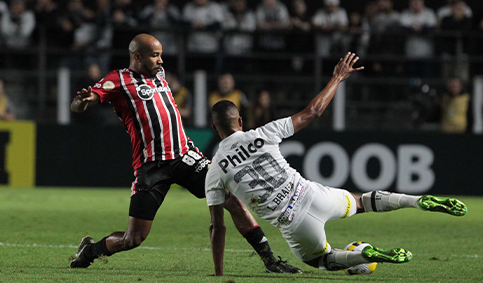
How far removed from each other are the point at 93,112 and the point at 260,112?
3378mm

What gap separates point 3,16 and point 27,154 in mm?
2921

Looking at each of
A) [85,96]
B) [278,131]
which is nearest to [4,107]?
[85,96]

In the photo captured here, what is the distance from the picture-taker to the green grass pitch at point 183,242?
5.95 metres

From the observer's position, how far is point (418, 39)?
47.6ft

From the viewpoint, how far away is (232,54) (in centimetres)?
1435

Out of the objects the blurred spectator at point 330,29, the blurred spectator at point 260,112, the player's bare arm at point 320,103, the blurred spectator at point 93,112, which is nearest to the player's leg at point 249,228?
the player's bare arm at point 320,103

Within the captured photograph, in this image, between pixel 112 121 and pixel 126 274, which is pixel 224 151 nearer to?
pixel 126 274

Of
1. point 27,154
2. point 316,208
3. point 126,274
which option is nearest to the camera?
point 316,208

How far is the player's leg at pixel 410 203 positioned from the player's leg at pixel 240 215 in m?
0.89

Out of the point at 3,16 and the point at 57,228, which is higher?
the point at 3,16

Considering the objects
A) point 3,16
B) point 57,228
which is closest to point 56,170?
point 3,16

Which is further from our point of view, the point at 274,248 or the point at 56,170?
the point at 56,170

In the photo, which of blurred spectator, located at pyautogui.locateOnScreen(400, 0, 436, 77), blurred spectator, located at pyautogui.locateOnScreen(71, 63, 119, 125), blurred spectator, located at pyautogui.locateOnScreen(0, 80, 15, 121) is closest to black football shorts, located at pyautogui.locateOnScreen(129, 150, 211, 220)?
blurred spectator, located at pyautogui.locateOnScreen(71, 63, 119, 125)

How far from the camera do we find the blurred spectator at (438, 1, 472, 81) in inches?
556
